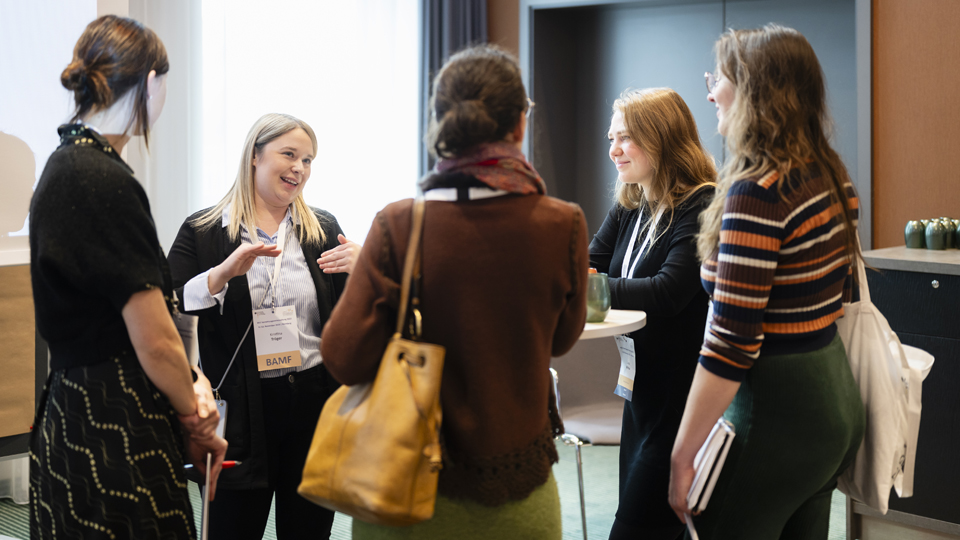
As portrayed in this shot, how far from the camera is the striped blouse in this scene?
1328mm

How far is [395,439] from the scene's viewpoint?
110cm

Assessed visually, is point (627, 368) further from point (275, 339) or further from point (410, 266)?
point (410, 266)

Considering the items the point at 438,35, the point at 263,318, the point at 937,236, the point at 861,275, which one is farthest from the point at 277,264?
the point at 438,35

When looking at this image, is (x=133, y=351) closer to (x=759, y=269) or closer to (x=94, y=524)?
(x=94, y=524)

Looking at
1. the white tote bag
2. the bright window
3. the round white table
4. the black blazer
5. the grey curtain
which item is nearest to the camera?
the white tote bag

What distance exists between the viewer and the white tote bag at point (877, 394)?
1.51 meters

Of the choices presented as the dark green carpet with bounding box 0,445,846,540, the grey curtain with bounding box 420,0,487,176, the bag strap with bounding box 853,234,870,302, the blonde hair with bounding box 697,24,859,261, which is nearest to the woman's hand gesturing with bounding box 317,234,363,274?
the blonde hair with bounding box 697,24,859,261

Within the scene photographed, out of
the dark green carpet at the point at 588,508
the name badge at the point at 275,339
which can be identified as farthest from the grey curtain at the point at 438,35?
the name badge at the point at 275,339

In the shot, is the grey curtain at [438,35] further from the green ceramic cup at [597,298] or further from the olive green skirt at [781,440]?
the olive green skirt at [781,440]

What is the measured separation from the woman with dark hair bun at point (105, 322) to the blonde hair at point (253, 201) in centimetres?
78

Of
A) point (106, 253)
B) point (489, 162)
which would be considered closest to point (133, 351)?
point (106, 253)

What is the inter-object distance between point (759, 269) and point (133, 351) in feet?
3.61

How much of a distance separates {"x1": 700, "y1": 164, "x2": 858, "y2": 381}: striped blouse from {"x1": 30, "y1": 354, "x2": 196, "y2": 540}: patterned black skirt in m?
1.00

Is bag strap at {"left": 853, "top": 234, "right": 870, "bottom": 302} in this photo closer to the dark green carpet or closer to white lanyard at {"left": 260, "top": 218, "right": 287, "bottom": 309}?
white lanyard at {"left": 260, "top": 218, "right": 287, "bottom": 309}
